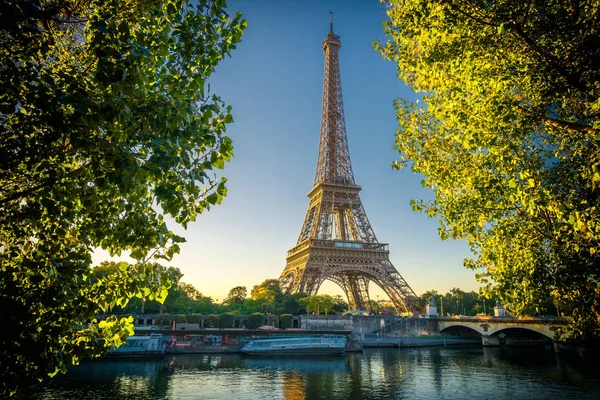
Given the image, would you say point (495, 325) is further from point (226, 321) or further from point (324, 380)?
point (324, 380)

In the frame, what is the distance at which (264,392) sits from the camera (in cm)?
2580

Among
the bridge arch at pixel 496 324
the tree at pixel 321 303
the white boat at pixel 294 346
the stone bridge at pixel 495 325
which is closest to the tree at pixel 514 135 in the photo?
the white boat at pixel 294 346

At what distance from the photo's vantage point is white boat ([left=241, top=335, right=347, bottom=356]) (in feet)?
159

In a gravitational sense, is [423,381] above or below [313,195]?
below

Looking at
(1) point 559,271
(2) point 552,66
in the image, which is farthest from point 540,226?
(2) point 552,66

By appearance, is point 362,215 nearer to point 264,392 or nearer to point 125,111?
A: point 264,392

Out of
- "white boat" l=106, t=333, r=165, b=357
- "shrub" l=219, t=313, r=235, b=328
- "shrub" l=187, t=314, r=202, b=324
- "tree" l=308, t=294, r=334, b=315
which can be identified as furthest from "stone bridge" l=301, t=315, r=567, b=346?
"white boat" l=106, t=333, r=165, b=357

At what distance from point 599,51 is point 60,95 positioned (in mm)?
10107

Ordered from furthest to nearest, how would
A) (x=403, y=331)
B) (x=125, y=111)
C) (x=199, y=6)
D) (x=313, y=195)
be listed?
(x=313, y=195) < (x=403, y=331) < (x=199, y=6) < (x=125, y=111)

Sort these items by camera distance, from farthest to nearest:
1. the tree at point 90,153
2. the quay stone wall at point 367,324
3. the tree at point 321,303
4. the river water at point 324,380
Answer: the quay stone wall at point 367,324 → the tree at point 321,303 → the river water at point 324,380 → the tree at point 90,153

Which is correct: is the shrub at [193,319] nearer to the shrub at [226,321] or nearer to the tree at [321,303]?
the shrub at [226,321]

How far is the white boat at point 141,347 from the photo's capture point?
4294 cm

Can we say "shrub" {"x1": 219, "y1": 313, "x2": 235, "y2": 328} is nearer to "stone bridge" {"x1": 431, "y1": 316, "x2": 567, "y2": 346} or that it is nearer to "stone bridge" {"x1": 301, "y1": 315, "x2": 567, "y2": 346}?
"stone bridge" {"x1": 301, "y1": 315, "x2": 567, "y2": 346}

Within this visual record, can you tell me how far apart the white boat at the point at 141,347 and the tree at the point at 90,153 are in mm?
43132
